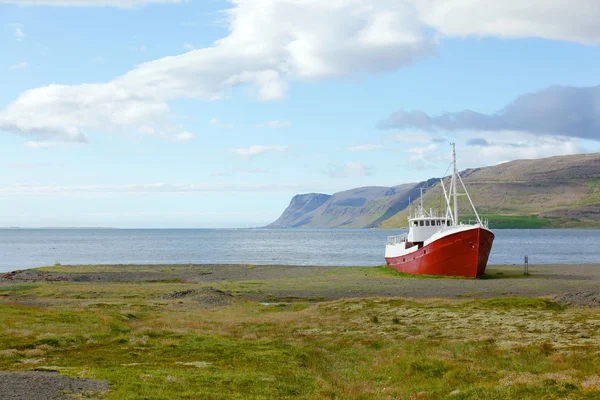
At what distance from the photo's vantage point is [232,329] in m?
38.1

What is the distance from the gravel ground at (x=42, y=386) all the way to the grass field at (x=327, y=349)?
0.79 metres

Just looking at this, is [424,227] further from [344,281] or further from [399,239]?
[344,281]

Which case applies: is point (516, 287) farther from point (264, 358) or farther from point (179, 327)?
point (264, 358)

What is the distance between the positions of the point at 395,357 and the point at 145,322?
2045 centimetres

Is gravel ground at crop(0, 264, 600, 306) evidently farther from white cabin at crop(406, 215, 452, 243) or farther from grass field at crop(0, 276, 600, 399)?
grass field at crop(0, 276, 600, 399)

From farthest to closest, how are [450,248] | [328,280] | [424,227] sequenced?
1. [424,227]
2. [328,280]
3. [450,248]

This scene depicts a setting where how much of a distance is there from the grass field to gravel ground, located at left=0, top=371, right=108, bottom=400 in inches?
31.0

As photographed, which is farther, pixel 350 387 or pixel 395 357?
pixel 395 357

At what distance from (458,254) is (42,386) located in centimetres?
6449

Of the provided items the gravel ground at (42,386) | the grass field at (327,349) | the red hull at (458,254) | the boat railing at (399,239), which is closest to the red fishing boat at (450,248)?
the red hull at (458,254)

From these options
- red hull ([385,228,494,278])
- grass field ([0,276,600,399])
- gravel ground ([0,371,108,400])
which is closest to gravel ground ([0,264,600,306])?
red hull ([385,228,494,278])

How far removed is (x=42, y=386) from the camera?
18391 mm

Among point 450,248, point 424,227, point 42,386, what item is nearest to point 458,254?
point 450,248

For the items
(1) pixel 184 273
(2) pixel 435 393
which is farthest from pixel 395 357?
(1) pixel 184 273
